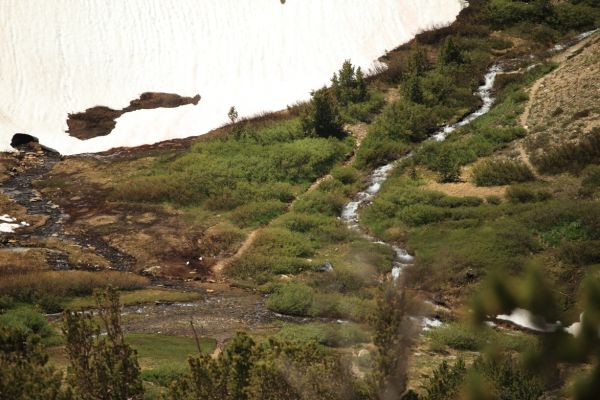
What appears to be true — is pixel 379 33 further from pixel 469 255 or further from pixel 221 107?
pixel 469 255

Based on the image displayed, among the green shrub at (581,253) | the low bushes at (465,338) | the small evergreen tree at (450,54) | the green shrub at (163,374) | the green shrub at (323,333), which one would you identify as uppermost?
the small evergreen tree at (450,54)

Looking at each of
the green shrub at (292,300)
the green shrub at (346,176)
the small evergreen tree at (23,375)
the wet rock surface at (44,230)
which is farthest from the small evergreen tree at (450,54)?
the small evergreen tree at (23,375)

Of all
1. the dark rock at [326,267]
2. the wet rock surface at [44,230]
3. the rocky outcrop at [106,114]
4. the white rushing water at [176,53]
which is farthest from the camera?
the white rushing water at [176,53]

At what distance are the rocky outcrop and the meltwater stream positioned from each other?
20.0m

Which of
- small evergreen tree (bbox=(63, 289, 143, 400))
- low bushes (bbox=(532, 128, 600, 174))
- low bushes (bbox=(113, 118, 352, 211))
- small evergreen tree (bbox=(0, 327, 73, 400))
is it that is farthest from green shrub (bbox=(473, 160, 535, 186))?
small evergreen tree (bbox=(0, 327, 73, 400))

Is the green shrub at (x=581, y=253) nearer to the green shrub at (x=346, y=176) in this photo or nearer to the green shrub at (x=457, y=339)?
the green shrub at (x=457, y=339)

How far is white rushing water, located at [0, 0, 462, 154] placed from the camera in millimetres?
51094

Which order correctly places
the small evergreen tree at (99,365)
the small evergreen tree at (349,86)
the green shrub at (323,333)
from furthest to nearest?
the small evergreen tree at (349,86)
the green shrub at (323,333)
the small evergreen tree at (99,365)

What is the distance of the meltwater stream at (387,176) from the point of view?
97.5ft

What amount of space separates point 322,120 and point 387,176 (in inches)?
294

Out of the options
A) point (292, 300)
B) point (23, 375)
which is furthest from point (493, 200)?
point (23, 375)

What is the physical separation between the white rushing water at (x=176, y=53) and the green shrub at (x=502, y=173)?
2042cm

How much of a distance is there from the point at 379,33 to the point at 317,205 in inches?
1085

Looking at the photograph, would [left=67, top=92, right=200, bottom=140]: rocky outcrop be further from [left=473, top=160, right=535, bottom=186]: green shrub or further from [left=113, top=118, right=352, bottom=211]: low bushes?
[left=473, top=160, right=535, bottom=186]: green shrub
